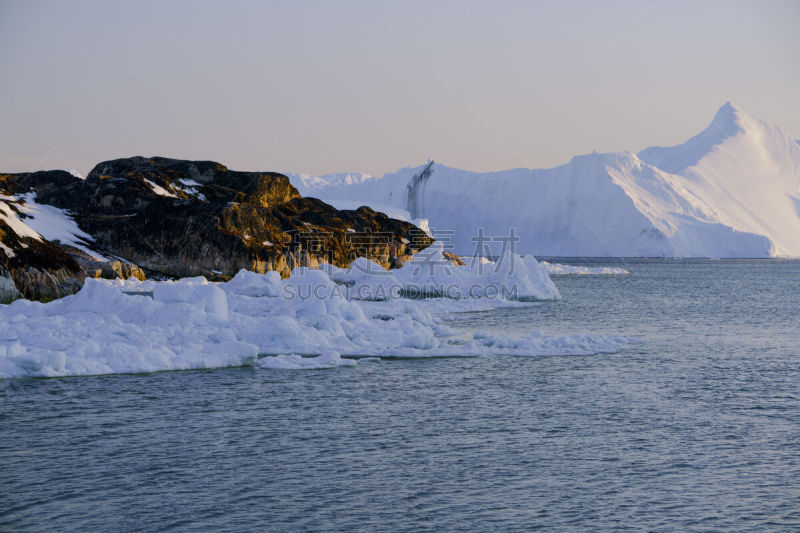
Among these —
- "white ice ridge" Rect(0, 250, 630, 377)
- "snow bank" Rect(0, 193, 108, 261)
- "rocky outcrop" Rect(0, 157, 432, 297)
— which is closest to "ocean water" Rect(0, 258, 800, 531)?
"white ice ridge" Rect(0, 250, 630, 377)

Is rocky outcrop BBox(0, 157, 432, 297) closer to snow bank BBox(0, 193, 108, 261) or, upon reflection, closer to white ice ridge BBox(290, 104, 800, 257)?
snow bank BBox(0, 193, 108, 261)

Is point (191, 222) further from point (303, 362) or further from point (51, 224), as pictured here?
point (303, 362)

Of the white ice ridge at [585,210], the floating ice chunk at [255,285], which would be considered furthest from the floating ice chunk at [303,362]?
the white ice ridge at [585,210]

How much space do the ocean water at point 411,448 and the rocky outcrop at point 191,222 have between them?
93.0 feet

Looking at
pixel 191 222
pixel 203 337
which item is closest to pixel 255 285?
pixel 203 337

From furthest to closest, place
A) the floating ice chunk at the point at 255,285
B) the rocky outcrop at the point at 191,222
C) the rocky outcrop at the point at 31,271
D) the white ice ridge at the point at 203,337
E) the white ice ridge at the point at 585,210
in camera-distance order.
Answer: the white ice ridge at the point at 585,210, the rocky outcrop at the point at 191,222, the floating ice chunk at the point at 255,285, the rocky outcrop at the point at 31,271, the white ice ridge at the point at 203,337

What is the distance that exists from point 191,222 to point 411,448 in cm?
4943

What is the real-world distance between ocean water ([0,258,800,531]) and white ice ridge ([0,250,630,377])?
2.61 ft

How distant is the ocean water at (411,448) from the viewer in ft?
35.6

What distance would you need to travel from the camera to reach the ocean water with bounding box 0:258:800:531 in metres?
10.9

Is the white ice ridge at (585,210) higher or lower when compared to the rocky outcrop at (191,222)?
higher

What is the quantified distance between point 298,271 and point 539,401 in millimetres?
31911

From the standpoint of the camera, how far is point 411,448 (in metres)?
14.2

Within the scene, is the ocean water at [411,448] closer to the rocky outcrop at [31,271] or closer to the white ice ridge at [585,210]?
the rocky outcrop at [31,271]
